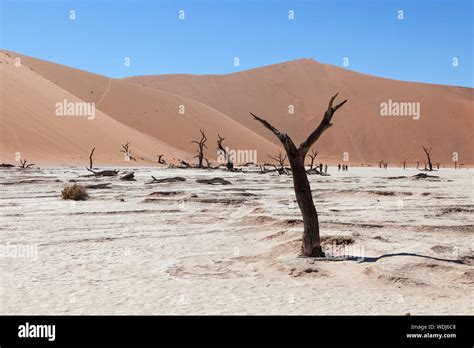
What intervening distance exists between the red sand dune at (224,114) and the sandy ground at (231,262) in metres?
34.5

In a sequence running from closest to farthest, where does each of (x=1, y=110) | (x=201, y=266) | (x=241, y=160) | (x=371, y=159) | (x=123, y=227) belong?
(x=201, y=266) → (x=123, y=227) → (x=1, y=110) → (x=241, y=160) → (x=371, y=159)

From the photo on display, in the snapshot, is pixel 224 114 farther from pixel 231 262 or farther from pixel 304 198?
pixel 231 262

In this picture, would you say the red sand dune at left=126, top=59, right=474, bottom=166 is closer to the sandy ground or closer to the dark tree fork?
the sandy ground

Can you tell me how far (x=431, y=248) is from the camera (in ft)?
27.3

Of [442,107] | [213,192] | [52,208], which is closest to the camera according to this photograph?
[52,208]

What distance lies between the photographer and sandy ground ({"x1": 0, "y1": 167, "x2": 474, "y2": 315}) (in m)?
5.93

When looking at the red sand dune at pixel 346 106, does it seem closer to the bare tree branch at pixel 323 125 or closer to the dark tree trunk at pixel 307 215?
the dark tree trunk at pixel 307 215

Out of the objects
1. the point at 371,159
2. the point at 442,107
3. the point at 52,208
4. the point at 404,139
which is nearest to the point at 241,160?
the point at 371,159

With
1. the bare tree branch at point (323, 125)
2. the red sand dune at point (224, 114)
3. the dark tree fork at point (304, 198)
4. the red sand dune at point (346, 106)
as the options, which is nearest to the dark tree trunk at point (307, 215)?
the dark tree fork at point (304, 198)

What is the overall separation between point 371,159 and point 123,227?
86.7 metres

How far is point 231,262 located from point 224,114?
93.7m

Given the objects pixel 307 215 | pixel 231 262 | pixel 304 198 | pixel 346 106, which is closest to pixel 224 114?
pixel 346 106

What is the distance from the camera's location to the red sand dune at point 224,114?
53188 mm
